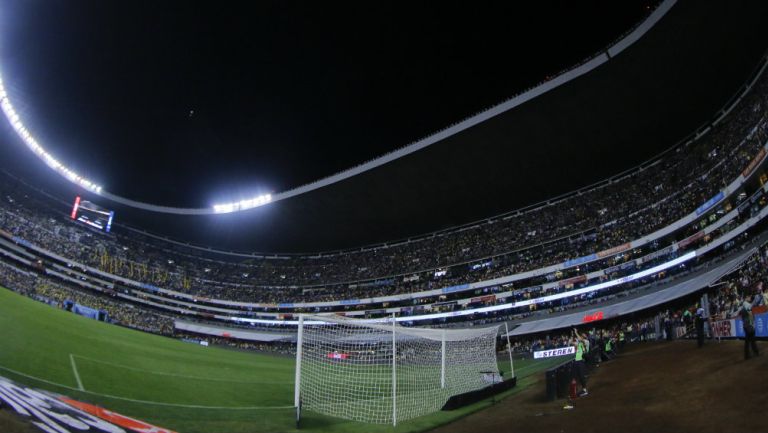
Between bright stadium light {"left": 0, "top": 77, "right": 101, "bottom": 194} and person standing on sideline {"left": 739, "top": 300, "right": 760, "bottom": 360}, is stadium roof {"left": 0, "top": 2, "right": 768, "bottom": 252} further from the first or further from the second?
person standing on sideline {"left": 739, "top": 300, "right": 760, "bottom": 360}

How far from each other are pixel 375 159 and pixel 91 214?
3410 cm

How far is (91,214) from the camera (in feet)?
158

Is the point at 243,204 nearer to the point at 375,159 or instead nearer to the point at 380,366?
the point at 375,159

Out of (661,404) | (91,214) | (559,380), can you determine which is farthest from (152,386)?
(91,214)

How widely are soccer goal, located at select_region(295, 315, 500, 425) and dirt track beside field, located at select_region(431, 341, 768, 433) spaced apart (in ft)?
6.27

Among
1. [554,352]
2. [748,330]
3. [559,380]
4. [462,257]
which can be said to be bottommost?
[559,380]

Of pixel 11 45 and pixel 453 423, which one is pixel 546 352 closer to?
pixel 453 423

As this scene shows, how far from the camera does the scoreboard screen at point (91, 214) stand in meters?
46.7

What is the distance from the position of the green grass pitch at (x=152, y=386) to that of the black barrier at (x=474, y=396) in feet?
0.80

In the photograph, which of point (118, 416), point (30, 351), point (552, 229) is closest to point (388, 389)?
point (118, 416)

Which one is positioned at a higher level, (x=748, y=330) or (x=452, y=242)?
(x=452, y=242)

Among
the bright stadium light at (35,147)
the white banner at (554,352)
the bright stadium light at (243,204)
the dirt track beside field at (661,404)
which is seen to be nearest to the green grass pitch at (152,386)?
the dirt track beside field at (661,404)

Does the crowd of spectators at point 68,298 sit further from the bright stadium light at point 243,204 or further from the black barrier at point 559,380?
the black barrier at point 559,380

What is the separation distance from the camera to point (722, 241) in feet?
89.9
